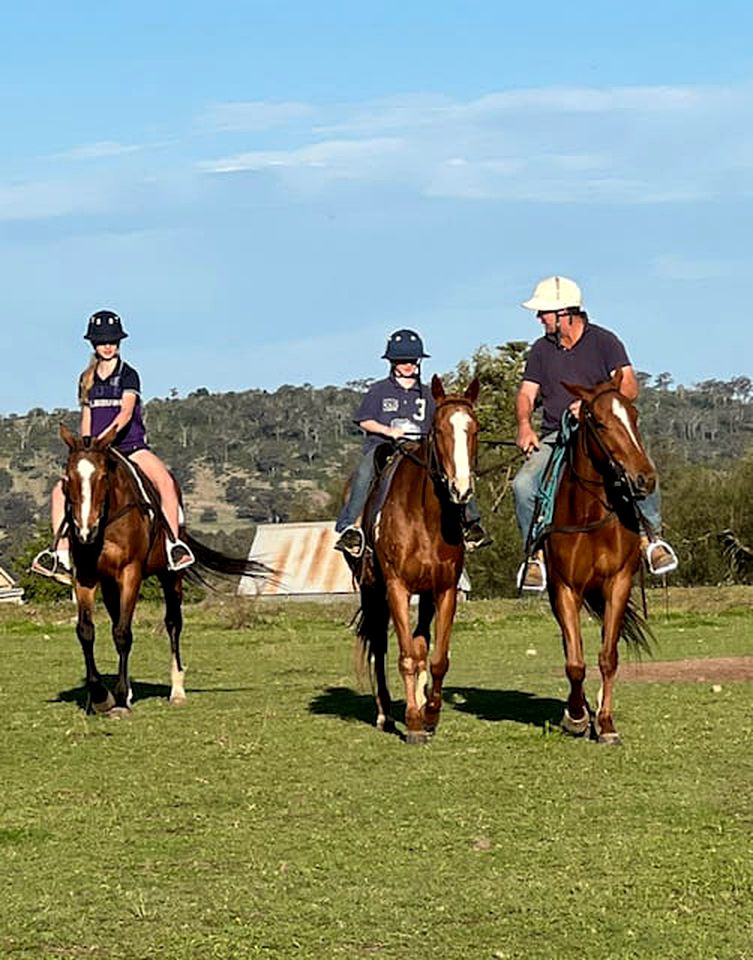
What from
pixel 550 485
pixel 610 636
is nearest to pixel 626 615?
pixel 610 636

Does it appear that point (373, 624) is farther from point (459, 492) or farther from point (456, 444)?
point (456, 444)

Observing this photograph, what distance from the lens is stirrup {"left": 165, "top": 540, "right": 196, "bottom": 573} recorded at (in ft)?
53.2

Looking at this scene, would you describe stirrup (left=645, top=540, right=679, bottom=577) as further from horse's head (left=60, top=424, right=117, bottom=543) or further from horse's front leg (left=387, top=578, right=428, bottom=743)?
horse's head (left=60, top=424, right=117, bottom=543)

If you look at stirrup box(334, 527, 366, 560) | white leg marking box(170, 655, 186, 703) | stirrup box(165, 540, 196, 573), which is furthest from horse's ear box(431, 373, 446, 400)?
white leg marking box(170, 655, 186, 703)

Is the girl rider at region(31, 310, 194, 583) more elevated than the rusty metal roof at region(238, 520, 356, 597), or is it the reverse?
the girl rider at region(31, 310, 194, 583)

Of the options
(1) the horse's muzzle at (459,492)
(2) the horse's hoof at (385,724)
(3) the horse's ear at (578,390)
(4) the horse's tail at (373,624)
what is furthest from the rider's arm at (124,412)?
(3) the horse's ear at (578,390)

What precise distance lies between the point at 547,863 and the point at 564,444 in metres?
5.06

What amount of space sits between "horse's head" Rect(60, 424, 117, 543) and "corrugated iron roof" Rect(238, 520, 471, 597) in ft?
139

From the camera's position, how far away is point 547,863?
8.52 meters

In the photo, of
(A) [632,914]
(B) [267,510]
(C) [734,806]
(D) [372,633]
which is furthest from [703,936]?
(B) [267,510]

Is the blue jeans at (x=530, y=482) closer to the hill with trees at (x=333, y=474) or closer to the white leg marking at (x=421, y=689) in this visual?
the white leg marking at (x=421, y=689)

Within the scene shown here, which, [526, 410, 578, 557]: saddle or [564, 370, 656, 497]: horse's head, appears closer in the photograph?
[564, 370, 656, 497]: horse's head

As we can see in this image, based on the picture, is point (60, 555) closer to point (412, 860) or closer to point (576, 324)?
point (576, 324)

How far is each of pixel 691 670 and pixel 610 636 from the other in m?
6.31
